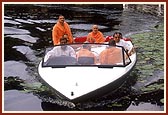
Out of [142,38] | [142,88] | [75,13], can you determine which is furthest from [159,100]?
[75,13]

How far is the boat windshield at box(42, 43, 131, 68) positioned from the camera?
349 inches

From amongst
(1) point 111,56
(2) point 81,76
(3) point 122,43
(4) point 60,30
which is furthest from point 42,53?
(2) point 81,76

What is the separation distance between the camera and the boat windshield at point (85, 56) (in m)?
8.87

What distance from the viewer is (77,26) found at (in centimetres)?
1811

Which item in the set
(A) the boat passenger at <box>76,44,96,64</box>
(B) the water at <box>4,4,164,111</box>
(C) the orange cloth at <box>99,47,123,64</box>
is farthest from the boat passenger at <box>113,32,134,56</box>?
(A) the boat passenger at <box>76,44,96,64</box>

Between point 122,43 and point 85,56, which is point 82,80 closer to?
point 85,56

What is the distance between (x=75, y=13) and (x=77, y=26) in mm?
3574

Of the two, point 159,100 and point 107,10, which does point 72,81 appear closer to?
point 159,100

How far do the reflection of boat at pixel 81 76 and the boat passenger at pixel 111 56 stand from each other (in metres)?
0.07

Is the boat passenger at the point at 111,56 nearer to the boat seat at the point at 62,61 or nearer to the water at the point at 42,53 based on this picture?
the boat seat at the point at 62,61

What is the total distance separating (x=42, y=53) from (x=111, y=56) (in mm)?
4461

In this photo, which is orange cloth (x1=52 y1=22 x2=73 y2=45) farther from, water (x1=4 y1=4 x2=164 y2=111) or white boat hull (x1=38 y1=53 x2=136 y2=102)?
white boat hull (x1=38 y1=53 x2=136 y2=102)

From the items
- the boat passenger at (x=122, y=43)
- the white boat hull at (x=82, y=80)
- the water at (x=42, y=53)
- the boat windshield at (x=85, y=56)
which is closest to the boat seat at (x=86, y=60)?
the boat windshield at (x=85, y=56)

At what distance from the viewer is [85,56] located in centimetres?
894
